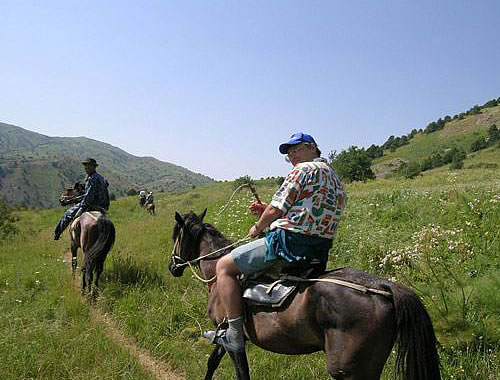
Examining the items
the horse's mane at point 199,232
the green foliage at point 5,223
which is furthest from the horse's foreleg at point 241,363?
the green foliage at point 5,223

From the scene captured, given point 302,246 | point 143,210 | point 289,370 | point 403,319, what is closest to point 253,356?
point 289,370

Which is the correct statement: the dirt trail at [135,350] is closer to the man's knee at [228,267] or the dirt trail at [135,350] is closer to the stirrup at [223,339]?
the stirrup at [223,339]

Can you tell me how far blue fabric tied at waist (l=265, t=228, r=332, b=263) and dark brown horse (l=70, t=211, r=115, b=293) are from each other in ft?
20.2

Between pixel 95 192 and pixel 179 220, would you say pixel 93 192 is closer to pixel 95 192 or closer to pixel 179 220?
pixel 95 192

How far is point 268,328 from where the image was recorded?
3943mm

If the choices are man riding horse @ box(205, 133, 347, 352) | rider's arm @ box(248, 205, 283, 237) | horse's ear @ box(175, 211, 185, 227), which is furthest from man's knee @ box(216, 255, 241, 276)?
horse's ear @ box(175, 211, 185, 227)

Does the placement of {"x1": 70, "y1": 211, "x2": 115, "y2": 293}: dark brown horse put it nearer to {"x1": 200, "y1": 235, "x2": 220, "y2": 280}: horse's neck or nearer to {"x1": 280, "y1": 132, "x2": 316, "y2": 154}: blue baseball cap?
{"x1": 200, "y1": 235, "x2": 220, "y2": 280}: horse's neck

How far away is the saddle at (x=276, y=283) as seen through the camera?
3768 millimetres

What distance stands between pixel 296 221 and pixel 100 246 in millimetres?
6783

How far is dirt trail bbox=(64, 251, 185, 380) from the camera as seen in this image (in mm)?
5413

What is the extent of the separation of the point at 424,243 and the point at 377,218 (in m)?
4.05

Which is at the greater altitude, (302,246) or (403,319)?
(302,246)

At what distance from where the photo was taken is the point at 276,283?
3.90 meters

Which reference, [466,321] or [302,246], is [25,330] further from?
[466,321]
